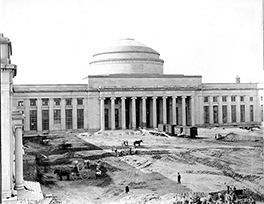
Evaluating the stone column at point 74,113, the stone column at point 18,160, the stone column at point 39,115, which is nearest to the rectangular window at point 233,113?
the stone column at point 74,113

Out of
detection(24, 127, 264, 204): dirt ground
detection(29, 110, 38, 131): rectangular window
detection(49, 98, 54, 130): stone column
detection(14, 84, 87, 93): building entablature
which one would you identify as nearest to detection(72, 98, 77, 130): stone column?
detection(14, 84, 87, 93): building entablature

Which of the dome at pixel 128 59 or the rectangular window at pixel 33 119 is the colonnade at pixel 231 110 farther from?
the rectangular window at pixel 33 119

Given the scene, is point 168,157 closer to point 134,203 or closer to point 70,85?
point 134,203

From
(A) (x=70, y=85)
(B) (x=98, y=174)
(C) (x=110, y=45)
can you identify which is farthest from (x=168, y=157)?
(C) (x=110, y=45)

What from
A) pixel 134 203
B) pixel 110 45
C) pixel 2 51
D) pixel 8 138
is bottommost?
pixel 134 203

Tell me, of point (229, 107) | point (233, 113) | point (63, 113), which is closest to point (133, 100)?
point (63, 113)

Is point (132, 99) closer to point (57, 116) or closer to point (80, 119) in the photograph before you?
point (80, 119)

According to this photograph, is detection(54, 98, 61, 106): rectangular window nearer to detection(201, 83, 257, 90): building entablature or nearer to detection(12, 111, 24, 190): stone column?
detection(201, 83, 257, 90): building entablature
